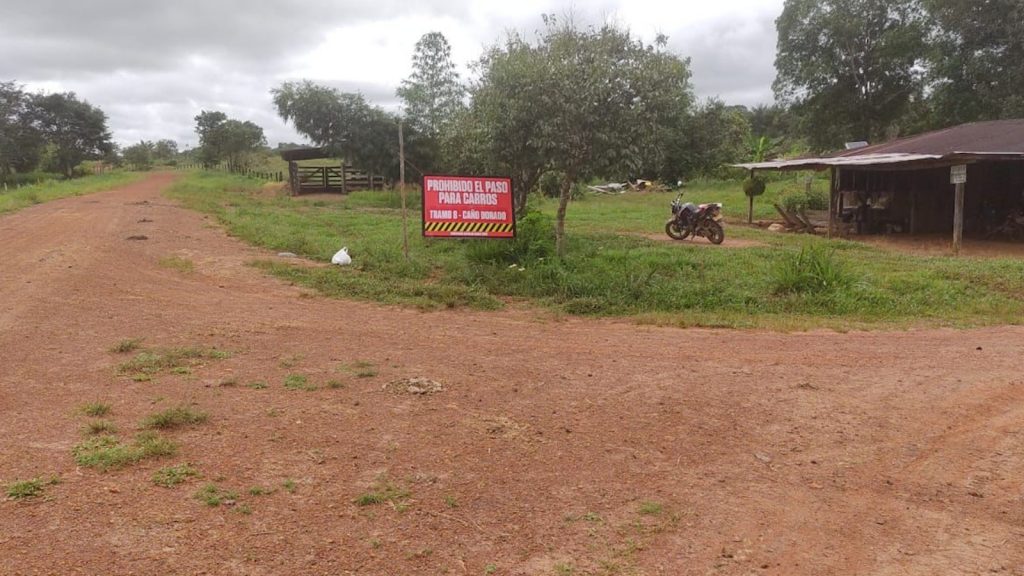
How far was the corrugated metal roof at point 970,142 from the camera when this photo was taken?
15.2 metres

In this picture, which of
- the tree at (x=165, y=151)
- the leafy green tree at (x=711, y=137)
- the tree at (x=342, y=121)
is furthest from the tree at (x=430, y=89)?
the tree at (x=165, y=151)

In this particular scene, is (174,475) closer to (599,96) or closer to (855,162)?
(599,96)

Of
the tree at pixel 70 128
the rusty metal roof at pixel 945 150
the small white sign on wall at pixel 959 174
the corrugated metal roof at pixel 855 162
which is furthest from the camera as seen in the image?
A: the tree at pixel 70 128

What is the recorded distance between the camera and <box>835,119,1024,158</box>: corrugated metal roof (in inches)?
598

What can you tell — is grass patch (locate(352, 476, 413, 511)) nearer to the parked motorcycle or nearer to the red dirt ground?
the red dirt ground

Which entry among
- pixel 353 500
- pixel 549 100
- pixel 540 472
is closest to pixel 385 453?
pixel 353 500

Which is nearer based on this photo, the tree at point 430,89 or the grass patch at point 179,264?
the grass patch at point 179,264

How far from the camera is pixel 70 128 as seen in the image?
56938 mm

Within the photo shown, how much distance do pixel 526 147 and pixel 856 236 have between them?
35.2 feet

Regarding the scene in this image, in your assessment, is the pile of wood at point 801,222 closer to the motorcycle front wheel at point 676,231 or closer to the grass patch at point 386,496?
the motorcycle front wheel at point 676,231

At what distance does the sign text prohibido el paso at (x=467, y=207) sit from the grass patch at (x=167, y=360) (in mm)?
4741

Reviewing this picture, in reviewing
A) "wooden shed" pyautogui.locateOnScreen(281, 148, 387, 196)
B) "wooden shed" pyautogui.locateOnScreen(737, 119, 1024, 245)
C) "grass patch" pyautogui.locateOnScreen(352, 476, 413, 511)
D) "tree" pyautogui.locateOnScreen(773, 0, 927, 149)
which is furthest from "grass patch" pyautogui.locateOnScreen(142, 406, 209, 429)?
"wooden shed" pyautogui.locateOnScreen(281, 148, 387, 196)

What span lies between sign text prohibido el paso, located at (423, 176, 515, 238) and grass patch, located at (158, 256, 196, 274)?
13.1ft

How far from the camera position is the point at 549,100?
1038cm
